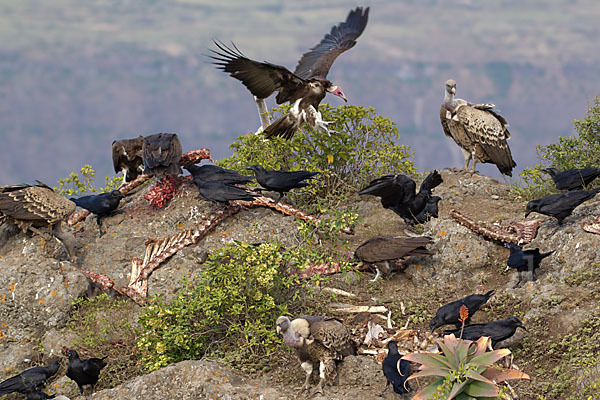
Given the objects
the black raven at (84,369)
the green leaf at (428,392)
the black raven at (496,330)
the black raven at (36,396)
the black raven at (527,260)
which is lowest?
the black raven at (36,396)

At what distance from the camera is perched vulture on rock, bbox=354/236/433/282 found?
8844 mm

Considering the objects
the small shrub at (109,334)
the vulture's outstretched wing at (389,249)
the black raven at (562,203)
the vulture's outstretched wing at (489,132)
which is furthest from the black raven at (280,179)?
the vulture's outstretched wing at (489,132)

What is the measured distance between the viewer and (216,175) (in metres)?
10.4

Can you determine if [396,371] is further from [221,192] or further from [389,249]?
[221,192]

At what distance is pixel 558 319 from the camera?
24.9 ft

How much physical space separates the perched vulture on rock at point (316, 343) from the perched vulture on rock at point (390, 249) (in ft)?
7.21

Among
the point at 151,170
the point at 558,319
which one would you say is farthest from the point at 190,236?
the point at 558,319

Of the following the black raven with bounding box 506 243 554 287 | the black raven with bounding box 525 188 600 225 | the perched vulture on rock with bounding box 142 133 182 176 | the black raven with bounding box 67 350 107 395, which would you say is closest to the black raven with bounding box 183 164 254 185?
the perched vulture on rock with bounding box 142 133 182 176

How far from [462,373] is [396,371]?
82cm

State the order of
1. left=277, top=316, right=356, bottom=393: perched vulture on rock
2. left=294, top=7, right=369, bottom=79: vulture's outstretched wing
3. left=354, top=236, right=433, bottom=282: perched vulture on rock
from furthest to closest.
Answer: left=294, top=7, right=369, bottom=79: vulture's outstretched wing, left=354, top=236, right=433, bottom=282: perched vulture on rock, left=277, top=316, right=356, bottom=393: perched vulture on rock

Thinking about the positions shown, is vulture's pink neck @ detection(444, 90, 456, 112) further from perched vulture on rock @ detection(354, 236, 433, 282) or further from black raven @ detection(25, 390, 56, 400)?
black raven @ detection(25, 390, 56, 400)

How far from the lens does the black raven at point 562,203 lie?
28.7 feet

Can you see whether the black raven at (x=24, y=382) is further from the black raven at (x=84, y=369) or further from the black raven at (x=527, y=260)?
the black raven at (x=527, y=260)

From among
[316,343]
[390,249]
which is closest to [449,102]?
[390,249]
